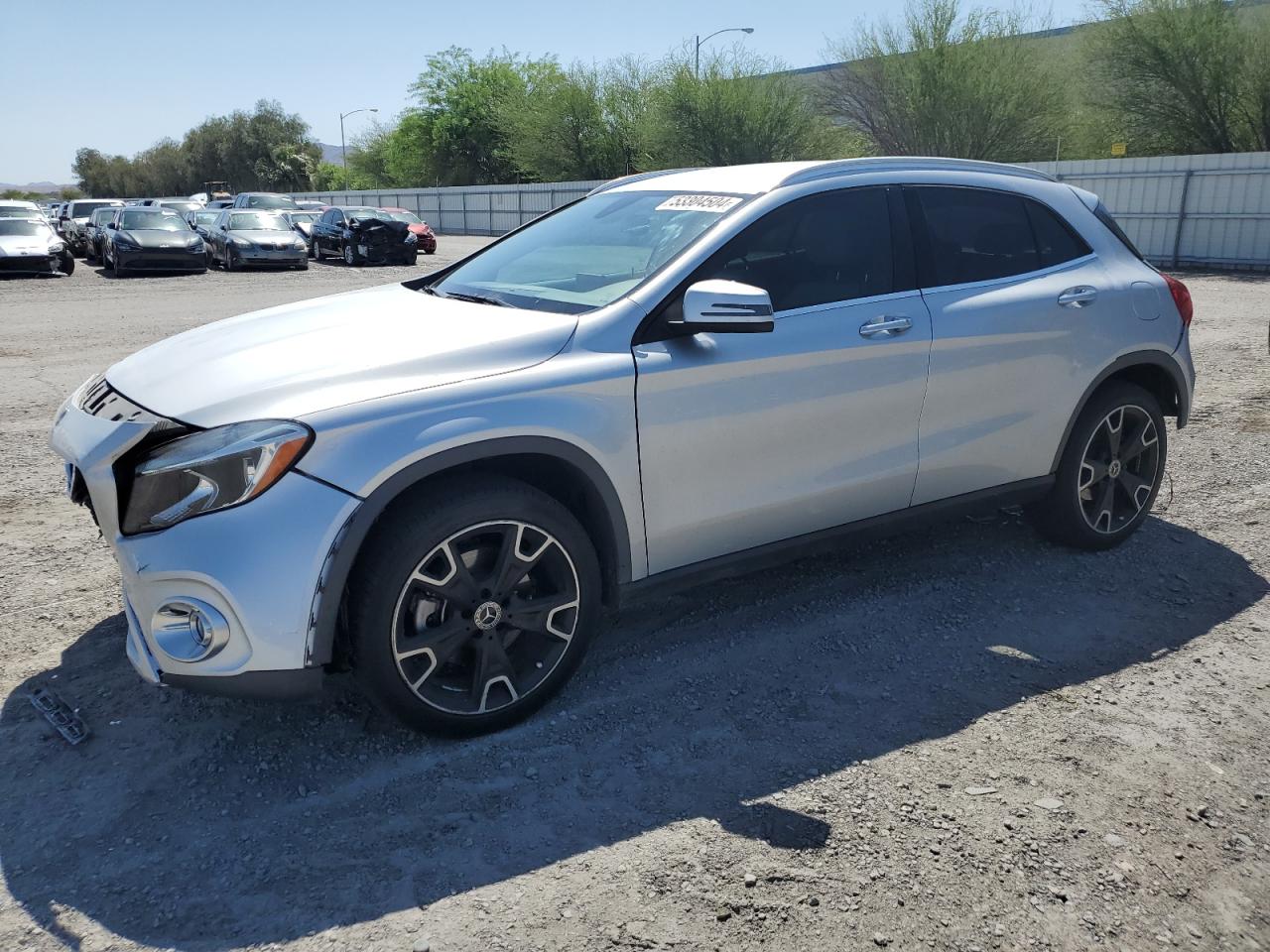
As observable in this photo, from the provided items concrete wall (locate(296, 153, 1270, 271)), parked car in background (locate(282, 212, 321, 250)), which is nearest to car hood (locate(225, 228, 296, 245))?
Answer: parked car in background (locate(282, 212, 321, 250))

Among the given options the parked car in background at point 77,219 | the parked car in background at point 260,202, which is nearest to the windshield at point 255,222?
the parked car in background at point 77,219

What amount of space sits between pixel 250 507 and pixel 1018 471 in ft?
10.6

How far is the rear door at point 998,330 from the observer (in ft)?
13.7

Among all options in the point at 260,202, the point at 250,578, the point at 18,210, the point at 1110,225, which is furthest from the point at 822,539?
the point at 260,202

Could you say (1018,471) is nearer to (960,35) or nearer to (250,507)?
(250,507)

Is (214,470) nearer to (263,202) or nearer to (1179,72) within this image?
(1179,72)

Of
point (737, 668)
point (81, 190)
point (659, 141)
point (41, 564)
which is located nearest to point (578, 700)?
point (737, 668)

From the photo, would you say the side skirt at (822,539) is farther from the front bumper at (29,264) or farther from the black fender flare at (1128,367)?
the front bumper at (29,264)

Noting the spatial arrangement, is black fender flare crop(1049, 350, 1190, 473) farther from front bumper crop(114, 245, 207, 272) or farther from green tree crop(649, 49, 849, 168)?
green tree crop(649, 49, 849, 168)

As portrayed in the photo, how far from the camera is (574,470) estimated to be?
10.9ft

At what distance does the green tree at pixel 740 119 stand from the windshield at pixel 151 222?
1850cm

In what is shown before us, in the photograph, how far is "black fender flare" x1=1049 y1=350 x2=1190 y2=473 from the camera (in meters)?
4.64

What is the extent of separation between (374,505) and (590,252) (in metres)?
1.57

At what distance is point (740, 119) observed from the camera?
120 feet
